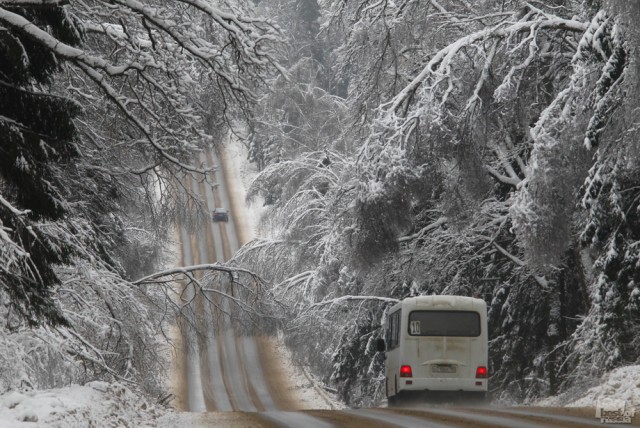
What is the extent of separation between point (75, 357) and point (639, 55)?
943cm

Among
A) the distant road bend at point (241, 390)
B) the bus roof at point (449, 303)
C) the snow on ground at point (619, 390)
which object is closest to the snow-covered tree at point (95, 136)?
the distant road bend at point (241, 390)

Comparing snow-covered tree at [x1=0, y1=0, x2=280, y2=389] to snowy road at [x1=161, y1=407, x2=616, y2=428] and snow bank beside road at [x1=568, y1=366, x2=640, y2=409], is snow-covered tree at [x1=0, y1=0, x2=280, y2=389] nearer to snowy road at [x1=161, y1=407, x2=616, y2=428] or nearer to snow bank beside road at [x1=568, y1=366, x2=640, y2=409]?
snowy road at [x1=161, y1=407, x2=616, y2=428]

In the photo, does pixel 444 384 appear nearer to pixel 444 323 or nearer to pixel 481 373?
pixel 481 373

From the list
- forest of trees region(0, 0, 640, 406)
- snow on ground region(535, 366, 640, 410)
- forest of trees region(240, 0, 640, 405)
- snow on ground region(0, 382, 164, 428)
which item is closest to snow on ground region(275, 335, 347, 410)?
forest of trees region(0, 0, 640, 406)

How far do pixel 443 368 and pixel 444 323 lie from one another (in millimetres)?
915

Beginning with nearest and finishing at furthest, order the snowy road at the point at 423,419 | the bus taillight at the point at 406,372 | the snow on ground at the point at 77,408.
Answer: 1. the snow on ground at the point at 77,408
2. the snowy road at the point at 423,419
3. the bus taillight at the point at 406,372

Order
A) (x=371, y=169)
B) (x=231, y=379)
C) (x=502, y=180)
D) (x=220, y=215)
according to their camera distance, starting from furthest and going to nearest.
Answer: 1. (x=220, y=215)
2. (x=231, y=379)
3. (x=502, y=180)
4. (x=371, y=169)

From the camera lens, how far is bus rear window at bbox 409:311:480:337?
65.0ft

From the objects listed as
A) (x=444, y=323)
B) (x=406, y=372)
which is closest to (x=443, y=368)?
(x=406, y=372)

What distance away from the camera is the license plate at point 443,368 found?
64.1 ft

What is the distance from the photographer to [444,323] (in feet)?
65.4

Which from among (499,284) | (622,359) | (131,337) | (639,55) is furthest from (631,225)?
(131,337)

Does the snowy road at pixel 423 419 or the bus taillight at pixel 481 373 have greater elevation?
the bus taillight at pixel 481 373

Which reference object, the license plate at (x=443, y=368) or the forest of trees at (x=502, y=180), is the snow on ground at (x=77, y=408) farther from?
the license plate at (x=443, y=368)
